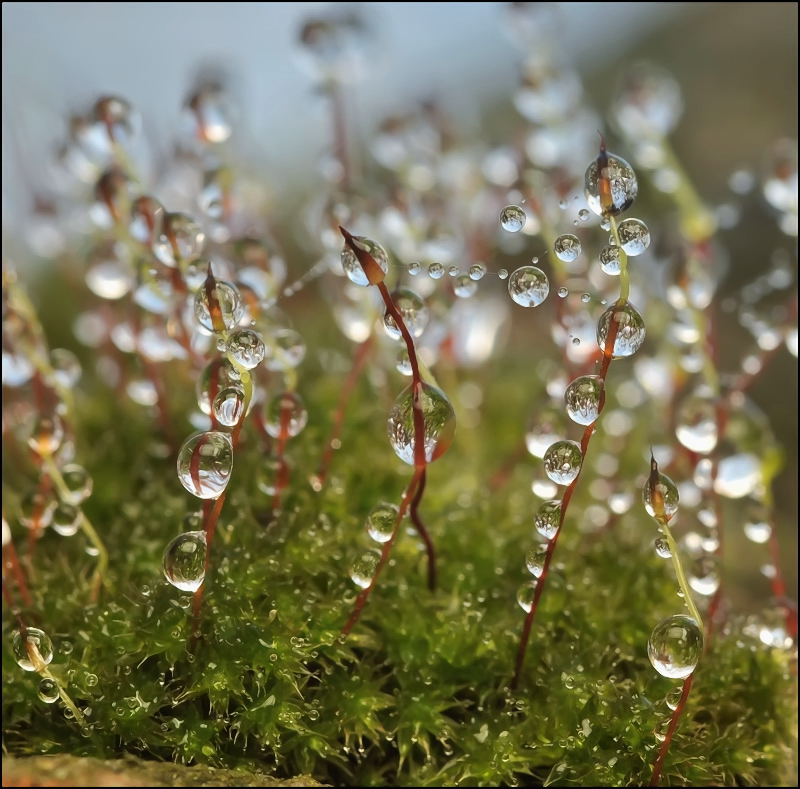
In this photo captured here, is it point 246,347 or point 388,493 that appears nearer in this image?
point 246,347

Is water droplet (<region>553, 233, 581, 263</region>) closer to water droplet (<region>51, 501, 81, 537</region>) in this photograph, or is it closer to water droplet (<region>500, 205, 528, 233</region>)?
water droplet (<region>500, 205, 528, 233</region>)

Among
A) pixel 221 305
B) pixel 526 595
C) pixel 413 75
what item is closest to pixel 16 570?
pixel 221 305

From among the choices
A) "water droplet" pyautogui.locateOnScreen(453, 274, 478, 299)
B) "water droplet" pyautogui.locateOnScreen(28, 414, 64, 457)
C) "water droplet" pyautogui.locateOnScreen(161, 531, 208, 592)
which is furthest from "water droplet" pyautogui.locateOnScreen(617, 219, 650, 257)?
"water droplet" pyautogui.locateOnScreen(28, 414, 64, 457)

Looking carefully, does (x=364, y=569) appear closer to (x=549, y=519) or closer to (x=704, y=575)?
(x=549, y=519)

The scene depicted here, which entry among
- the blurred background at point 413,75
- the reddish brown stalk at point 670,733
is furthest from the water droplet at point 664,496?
the blurred background at point 413,75

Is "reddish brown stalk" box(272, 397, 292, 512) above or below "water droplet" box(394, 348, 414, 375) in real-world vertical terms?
below

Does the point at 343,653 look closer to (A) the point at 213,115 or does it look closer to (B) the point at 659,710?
(B) the point at 659,710
